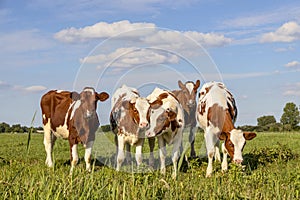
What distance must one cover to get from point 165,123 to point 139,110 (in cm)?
82

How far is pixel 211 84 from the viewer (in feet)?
51.6

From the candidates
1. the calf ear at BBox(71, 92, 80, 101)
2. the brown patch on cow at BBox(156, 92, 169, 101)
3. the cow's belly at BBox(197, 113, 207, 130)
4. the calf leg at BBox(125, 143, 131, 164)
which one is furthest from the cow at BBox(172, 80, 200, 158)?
the calf ear at BBox(71, 92, 80, 101)

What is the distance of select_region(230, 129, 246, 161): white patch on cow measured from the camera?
10.9m

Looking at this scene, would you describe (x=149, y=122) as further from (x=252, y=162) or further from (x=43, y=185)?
(x=43, y=185)

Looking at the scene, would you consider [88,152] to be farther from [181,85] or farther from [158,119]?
[181,85]

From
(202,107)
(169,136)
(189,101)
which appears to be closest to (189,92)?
(189,101)

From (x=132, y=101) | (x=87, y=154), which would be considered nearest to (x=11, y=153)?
(x=87, y=154)

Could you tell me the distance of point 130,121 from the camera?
38.8ft

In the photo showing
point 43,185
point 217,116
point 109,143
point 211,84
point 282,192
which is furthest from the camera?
point 211,84

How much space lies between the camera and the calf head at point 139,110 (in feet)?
36.9

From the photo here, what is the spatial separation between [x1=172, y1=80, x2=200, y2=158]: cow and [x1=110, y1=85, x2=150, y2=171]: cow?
2369 mm

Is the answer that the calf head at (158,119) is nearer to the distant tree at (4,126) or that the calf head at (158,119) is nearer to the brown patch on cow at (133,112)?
the brown patch on cow at (133,112)

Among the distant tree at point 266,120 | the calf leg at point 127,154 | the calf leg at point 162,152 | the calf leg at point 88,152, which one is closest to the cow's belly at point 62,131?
the calf leg at point 88,152

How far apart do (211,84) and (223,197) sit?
10.3 meters
